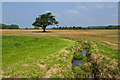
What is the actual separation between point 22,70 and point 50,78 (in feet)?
10.7

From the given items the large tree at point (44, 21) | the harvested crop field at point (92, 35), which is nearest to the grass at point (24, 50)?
the harvested crop field at point (92, 35)

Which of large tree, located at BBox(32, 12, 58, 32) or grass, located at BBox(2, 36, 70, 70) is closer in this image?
grass, located at BBox(2, 36, 70, 70)

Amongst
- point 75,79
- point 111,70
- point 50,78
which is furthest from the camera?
point 111,70

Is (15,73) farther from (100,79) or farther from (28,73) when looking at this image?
(100,79)

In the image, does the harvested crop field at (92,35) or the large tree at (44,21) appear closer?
the harvested crop field at (92,35)

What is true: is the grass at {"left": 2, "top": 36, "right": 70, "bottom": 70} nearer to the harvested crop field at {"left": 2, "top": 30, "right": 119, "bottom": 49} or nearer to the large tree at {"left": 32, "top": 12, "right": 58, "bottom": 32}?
the harvested crop field at {"left": 2, "top": 30, "right": 119, "bottom": 49}

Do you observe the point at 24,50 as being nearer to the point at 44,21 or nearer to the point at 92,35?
the point at 92,35

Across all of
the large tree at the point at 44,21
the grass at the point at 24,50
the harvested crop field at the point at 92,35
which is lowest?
the grass at the point at 24,50

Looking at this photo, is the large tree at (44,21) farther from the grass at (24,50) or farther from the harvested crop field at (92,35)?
the grass at (24,50)

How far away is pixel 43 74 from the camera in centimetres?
990

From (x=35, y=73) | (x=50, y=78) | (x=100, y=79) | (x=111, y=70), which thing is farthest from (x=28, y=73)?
(x=111, y=70)

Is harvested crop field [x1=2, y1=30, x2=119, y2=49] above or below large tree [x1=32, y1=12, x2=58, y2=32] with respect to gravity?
below

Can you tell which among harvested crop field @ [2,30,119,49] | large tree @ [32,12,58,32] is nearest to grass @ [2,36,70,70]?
harvested crop field @ [2,30,119,49]

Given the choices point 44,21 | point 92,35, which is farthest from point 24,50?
point 44,21
